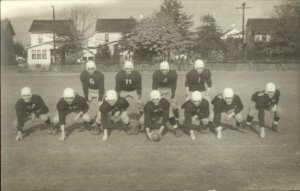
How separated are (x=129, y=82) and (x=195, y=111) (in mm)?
2049

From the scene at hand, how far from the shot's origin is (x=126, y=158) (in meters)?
6.74

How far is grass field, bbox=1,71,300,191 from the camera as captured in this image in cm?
549

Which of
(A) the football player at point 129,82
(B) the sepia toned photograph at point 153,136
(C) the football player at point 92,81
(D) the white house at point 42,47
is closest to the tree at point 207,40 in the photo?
(D) the white house at point 42,47

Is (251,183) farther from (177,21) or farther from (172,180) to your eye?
(177,21)

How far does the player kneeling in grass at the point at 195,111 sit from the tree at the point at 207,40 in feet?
70.9

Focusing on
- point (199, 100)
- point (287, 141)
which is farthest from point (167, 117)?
point (287, 141)

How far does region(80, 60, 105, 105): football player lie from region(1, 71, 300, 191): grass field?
1026 mm

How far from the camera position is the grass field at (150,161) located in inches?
216

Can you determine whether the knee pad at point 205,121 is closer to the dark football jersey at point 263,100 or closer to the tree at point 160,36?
the dark football jersey at point 263,100

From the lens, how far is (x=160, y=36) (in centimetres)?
2155

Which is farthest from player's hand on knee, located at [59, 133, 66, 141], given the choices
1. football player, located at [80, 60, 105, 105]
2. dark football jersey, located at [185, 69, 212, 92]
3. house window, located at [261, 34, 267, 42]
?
house window, located at [261, 34, 267, 42]

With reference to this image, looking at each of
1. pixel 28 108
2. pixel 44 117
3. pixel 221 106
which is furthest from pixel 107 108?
pixel 221 106

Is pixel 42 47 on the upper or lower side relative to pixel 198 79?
upper

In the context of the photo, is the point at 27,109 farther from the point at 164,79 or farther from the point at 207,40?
the point at 207,40
